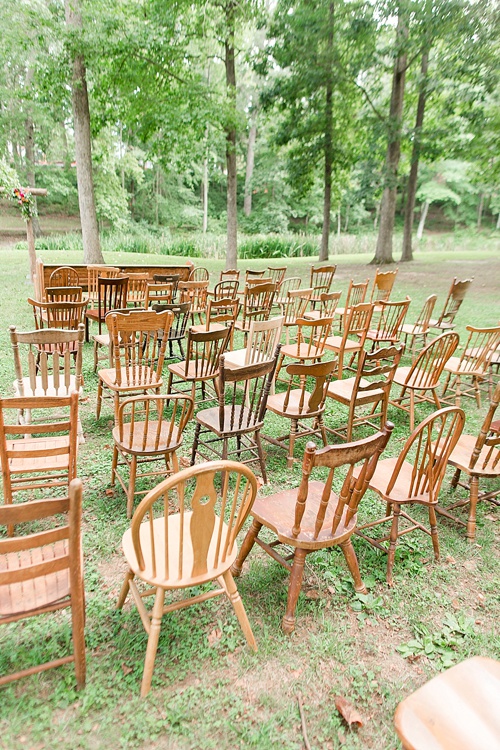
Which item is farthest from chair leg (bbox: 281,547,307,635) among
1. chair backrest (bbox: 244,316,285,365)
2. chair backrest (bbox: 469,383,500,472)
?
chair backrest (bbox: 244,316,285,365)

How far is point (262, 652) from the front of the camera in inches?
80.2

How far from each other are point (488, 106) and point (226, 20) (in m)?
7.49

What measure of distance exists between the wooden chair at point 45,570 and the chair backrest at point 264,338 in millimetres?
2295

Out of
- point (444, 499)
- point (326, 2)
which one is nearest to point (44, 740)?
point (444, 499)

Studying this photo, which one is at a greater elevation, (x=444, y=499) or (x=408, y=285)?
(x=408, y=285)

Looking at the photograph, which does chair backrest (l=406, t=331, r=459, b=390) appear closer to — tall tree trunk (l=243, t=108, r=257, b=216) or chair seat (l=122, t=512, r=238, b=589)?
chair seat (l=122, t=512, r=238, b=589)

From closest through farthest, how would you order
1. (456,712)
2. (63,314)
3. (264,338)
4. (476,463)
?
(456,712)
(476,463)
(264,338)
(63,314)

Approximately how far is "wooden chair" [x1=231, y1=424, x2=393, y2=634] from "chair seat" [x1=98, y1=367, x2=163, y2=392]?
5.21 ft

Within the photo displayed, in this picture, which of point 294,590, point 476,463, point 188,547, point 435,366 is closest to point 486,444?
point 476,463

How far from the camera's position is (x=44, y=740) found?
5.38ft

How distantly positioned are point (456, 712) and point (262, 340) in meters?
2.93

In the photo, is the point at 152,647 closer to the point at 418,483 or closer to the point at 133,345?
the point at 418,483

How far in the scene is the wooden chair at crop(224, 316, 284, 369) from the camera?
→ 376 centimetres

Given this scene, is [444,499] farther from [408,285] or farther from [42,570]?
[408,285]
